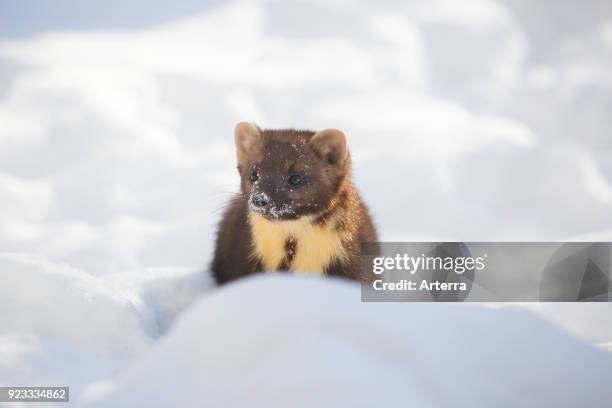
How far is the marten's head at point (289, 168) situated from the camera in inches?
135

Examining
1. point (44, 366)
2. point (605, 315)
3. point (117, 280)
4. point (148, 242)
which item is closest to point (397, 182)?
point (148, 242)

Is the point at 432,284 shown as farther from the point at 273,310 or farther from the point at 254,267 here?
the point at 273,310

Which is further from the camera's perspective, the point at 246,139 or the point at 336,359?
the point at 246,139

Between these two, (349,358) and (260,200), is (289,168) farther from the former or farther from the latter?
(349,358)

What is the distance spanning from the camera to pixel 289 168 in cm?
356

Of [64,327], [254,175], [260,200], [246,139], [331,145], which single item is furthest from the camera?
[246,139]

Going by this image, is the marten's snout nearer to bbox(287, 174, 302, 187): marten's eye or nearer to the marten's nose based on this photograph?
the marten's nose

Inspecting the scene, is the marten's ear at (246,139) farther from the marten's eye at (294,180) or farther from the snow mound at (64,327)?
the snow mound at (64,327)

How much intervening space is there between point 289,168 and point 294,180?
0.25 feet

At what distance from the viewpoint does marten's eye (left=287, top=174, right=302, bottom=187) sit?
11.6ft

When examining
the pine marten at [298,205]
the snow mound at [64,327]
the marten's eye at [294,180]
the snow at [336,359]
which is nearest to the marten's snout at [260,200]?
the pine marten at [298,205]

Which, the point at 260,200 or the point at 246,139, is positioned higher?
the point at 246,139

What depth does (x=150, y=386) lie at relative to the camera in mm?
1807

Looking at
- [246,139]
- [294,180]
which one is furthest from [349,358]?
[246,139]
